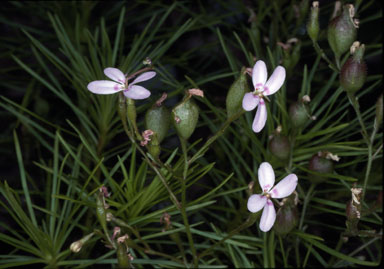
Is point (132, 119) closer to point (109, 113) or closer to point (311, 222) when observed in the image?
point (109, 113)

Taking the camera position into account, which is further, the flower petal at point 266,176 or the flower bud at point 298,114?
the flower bud at point 298,114

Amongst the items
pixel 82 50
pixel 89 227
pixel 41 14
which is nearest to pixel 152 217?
pixel 89 227

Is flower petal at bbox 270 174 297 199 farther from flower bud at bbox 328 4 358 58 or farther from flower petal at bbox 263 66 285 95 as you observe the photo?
flower bud at bbox 328 4 358 58

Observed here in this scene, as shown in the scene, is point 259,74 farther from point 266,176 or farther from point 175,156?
point 175,156

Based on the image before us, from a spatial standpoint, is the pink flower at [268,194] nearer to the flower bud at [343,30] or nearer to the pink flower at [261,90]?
the pink flower at [261,90]

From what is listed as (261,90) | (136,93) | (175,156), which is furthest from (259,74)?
(175,156)

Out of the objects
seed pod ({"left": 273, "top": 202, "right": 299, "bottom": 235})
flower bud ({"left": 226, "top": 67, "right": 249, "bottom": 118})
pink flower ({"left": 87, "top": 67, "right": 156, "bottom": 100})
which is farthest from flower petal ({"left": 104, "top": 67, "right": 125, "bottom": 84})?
seed pod ({"left": 273, "top": 202, "right": 299, "bottom": 235})

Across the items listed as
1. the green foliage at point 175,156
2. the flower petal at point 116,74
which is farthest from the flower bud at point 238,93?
the flower petal at point 116,74
